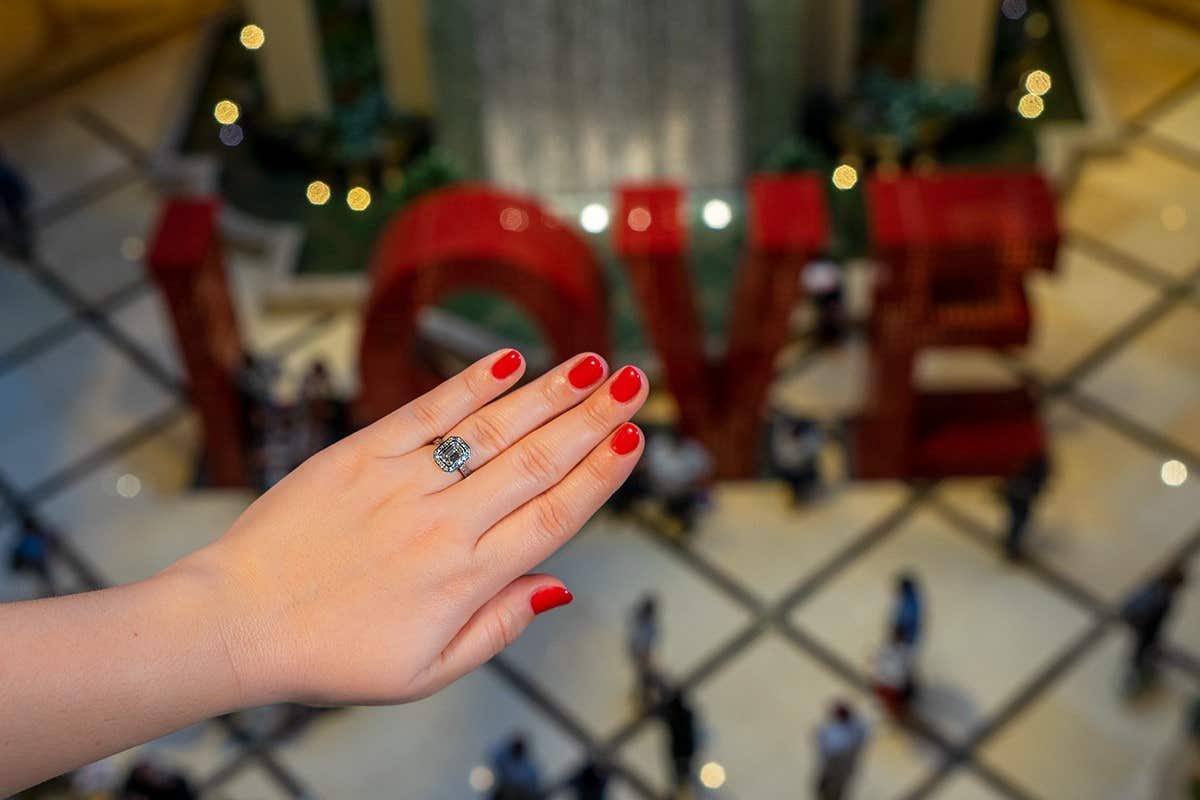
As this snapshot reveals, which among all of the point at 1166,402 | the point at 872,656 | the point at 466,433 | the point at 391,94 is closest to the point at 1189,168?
the point at 1166,402

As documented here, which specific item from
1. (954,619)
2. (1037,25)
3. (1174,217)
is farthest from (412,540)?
(1037,25)

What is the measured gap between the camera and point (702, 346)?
1467 centimetres

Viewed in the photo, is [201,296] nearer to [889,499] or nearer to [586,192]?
[586,192]

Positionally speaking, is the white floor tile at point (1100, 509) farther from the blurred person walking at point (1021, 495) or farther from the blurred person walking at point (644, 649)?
the blurred person walking at point (644, 649)

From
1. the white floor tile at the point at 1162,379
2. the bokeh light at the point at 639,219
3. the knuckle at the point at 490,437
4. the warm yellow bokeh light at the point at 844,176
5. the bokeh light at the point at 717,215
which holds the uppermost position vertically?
the knuckle at the point at 490,437

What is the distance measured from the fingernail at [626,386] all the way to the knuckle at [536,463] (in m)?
0.26

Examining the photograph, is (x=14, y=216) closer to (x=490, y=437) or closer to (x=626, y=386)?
(x=490, y=437)

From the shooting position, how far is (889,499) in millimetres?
15406

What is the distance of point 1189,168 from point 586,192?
281 inches

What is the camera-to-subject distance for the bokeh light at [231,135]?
65.3 feet

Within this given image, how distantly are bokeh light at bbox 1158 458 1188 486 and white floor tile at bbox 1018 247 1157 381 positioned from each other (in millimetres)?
1523

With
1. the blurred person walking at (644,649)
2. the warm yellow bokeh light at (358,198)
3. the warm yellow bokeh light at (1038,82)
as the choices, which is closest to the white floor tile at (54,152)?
the warm yellow bokeh light at (358,198)

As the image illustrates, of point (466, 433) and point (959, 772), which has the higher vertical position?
point (466, 433)

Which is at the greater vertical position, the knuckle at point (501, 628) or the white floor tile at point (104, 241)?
the knuckle at point (501, 628)
